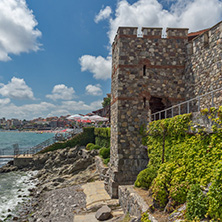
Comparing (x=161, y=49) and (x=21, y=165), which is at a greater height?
(x=161, y=49)

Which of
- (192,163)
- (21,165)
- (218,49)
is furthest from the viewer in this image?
(21,165)

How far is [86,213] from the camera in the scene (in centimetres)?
1183

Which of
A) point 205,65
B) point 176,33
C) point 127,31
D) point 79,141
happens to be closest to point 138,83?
point 127,31

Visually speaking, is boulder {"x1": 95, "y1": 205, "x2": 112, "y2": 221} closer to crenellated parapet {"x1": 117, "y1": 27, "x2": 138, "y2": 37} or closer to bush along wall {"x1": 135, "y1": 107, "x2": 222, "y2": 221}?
bush along wall {"x1": 135, "y1": 107, "x2": 222, "y2": 221}

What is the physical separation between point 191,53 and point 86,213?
1246 cm

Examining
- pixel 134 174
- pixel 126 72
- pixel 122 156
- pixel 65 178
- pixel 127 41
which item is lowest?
pixel 65 178

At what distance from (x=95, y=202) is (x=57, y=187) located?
7.40 meters

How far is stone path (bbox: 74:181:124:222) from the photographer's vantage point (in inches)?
426

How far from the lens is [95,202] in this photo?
42.4 feet

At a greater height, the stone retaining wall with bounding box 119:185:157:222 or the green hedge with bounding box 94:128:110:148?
the green hedge with bounding box 94:128:110:148

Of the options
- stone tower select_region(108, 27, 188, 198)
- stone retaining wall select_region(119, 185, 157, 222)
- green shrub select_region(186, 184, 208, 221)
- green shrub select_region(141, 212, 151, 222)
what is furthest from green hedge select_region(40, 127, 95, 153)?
green shrub select_region(186, 184, 208, 221)

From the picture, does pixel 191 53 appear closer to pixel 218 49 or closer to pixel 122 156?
pixel 218 49

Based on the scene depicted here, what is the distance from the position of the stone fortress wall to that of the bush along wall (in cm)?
337

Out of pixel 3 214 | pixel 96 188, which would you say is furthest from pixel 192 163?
pixel 3 214
